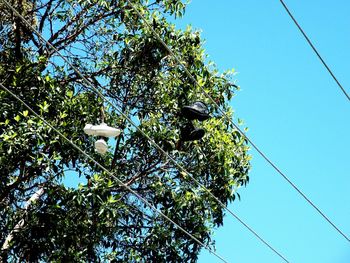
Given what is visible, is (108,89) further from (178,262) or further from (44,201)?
(178,262)

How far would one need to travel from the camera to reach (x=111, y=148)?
976 cm

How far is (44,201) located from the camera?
29.5 ft

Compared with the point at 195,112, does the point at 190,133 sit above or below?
above

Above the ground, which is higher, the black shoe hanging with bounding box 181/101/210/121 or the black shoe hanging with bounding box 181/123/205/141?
the black shoe hanging with bounding box 181/123/205/141

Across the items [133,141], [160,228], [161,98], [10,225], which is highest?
[161,98]

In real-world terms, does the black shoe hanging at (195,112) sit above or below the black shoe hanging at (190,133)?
below

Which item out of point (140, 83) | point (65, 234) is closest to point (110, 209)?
point (65, 234)

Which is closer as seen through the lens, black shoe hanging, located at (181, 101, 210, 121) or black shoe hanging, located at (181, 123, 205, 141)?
black shoe hanging, located at (181, 101, 210, 121)

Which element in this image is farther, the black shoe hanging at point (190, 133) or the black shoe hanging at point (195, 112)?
Answer: the black shoe hanging at point (190, 133)

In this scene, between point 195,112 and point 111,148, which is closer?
point 195,112

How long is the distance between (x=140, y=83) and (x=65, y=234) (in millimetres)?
2255

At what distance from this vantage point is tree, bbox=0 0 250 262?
8.74 m

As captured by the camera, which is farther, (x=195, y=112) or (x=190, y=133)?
(x=190, y=133)

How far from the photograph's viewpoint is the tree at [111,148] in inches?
344
